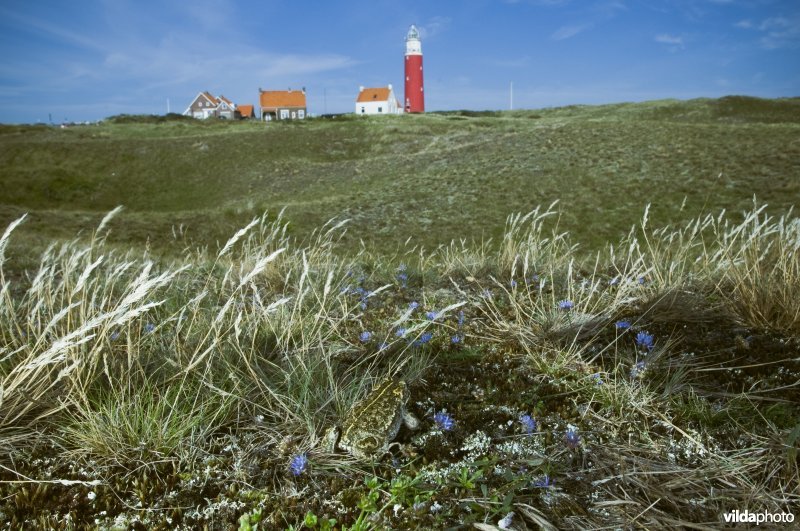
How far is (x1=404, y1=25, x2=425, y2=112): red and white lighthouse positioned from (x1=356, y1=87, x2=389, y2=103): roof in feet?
27.2

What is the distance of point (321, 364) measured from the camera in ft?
7.69

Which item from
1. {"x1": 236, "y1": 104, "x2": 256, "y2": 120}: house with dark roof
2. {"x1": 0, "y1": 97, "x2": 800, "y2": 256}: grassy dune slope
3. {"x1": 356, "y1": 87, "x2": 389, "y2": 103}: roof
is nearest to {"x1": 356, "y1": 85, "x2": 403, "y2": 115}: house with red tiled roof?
{"x1": 356, "y1": 87, "x2": 389, "y2": 103}: roof

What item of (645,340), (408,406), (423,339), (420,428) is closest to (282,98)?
(423,339)

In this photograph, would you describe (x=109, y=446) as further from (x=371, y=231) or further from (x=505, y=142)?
(x=505, y=142)

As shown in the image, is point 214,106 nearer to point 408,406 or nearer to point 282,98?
point 282,98

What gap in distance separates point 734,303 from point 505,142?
28.9 meters

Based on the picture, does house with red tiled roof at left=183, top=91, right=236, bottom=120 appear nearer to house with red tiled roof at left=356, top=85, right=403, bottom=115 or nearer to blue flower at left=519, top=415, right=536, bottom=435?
house with red tiled roof at left=356, top=85, right=403, bottom=115

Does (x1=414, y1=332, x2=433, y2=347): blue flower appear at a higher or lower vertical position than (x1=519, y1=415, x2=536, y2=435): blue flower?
higher

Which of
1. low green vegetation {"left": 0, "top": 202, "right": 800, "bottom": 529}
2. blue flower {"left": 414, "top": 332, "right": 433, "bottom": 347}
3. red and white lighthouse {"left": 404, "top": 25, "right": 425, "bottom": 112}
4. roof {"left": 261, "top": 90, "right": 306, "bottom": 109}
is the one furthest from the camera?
roof {"left": 261, "top": 90, "right": 306, "bottom": 109}

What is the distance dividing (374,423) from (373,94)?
94459mm

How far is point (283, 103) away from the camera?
85812 millimetres

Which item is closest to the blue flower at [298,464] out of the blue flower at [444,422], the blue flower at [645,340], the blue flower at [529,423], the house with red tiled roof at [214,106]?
the blue flower at [444,422]

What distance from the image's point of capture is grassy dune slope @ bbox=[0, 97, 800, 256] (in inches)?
722

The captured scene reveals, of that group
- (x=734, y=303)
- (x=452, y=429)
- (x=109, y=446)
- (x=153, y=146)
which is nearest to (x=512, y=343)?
(x=452, y=429)
